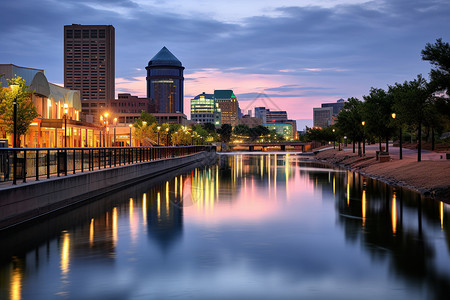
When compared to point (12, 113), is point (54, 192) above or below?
below

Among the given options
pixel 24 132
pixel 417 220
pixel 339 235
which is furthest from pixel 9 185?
pixel 24 132

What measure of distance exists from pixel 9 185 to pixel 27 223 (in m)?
1.46

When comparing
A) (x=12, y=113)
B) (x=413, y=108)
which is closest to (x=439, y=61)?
(x=413, y=108)

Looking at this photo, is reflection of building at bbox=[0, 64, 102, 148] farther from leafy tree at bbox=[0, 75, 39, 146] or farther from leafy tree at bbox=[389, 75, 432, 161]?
leafy tree at bbox=[389, 75, 432, 161]

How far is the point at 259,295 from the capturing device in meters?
9.03

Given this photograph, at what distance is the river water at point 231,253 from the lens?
9477 mm

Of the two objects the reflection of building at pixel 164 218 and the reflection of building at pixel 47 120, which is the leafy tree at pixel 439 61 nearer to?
the reflection of building at pixel 164 218

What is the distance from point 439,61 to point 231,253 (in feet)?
81.2

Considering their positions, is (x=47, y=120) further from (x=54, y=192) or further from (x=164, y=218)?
(x=164, y=218)

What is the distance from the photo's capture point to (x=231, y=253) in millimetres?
12742

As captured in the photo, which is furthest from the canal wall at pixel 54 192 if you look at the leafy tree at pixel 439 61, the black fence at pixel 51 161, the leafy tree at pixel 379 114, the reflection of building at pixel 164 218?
the leafy tree at pixel 379 114

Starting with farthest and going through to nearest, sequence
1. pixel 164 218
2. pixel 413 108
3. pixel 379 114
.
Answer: pixel 379 114 → pixel 413 108 → pixel 164 218

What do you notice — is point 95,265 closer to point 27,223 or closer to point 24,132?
point 27,223

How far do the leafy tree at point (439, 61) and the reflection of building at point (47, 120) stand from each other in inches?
2114
